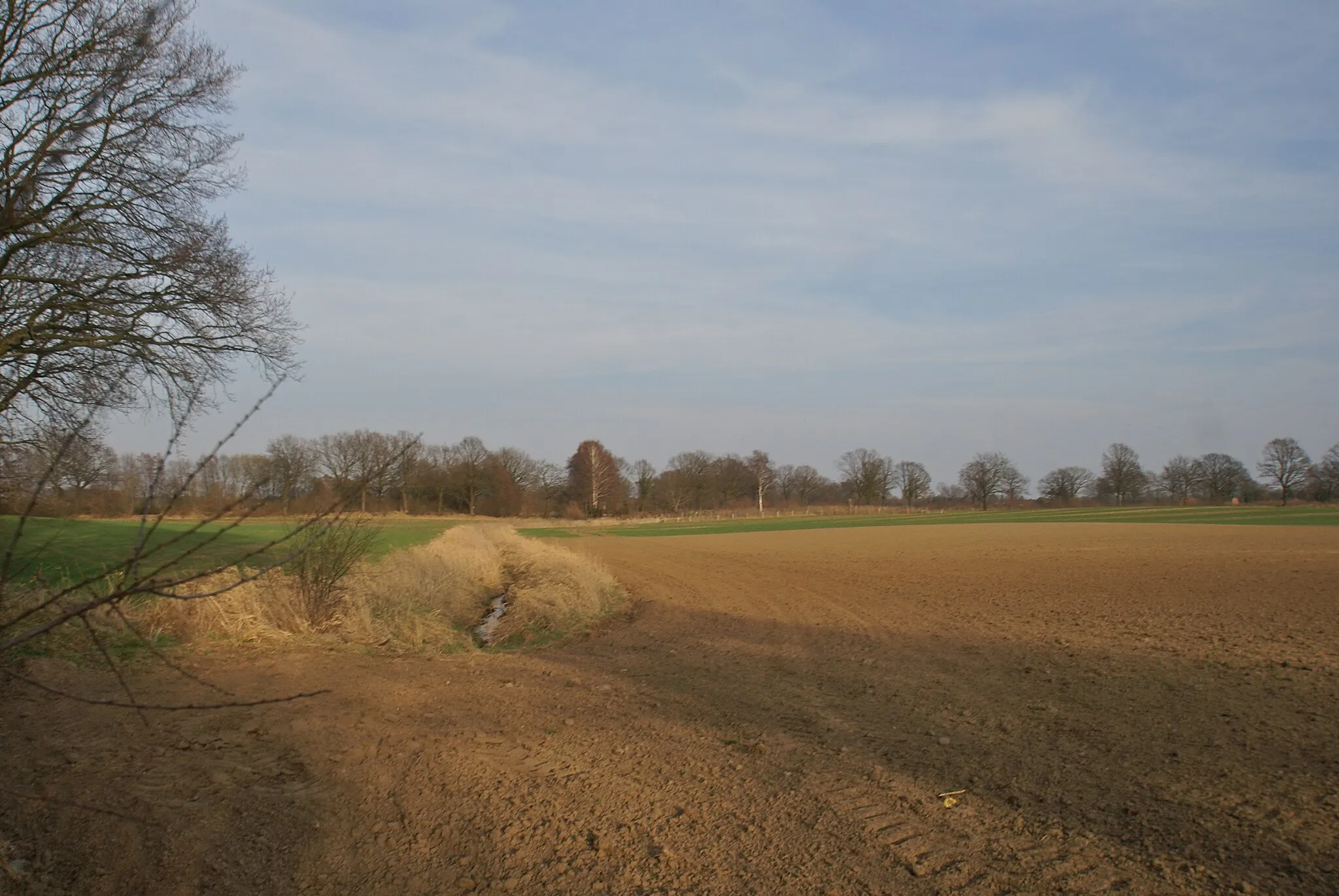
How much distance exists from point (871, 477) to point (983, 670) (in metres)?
107

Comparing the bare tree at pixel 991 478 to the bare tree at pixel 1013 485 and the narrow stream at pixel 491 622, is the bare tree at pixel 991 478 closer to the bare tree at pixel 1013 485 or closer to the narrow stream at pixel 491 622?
the bare tree at pixel 1013 485

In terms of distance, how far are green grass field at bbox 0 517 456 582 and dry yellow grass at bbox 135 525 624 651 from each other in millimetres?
676

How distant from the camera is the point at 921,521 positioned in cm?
7806

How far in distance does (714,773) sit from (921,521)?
75398mm

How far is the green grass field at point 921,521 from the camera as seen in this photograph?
59.4m

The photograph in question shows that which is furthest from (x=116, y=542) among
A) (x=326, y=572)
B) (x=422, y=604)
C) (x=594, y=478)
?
(x=594, y=478)

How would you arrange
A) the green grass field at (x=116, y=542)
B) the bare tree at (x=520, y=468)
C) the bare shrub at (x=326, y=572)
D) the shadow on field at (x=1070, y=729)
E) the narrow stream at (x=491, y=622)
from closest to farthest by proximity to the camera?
the green grass field at (x=116, y=542), the shadow on field at (x=1070, y=729), the bare shrub at (x=326, y=572), the narrow stream at (x=491, y=622), the bare tree at (x=520, y=468)

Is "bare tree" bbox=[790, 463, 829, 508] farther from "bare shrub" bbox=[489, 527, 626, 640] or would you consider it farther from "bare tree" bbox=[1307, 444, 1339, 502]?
"bare shrub" bbox=[489, 527, 626, 640]

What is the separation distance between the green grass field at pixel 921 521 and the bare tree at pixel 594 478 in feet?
33.2

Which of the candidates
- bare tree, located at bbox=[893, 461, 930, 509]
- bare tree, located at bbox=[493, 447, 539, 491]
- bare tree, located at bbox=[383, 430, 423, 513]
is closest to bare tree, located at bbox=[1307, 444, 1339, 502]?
bare tree, located at bbox=[893, 461, 930, 509]

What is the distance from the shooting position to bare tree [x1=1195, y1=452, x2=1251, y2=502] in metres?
110

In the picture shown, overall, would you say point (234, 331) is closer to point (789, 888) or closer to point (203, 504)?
point (203, 504)

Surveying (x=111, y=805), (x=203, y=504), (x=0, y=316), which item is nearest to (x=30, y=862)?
(x=111, y=805)

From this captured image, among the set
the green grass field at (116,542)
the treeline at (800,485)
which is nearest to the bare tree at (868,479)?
the treeline at (800,485)
